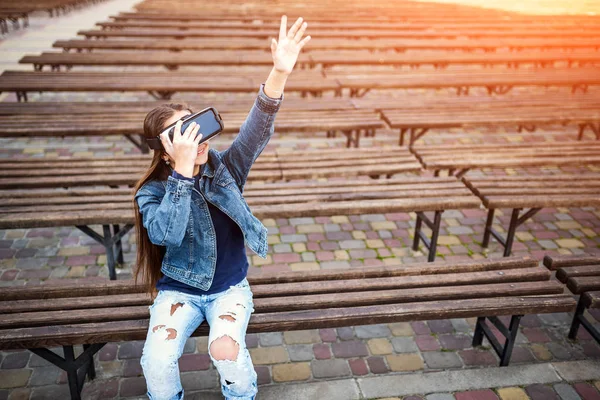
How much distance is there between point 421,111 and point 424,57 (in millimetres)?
2867

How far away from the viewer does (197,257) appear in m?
2.64

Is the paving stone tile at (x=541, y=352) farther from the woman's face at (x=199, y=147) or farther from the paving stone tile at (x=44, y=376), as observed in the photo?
the paving stone tile at (x=44, y=376)

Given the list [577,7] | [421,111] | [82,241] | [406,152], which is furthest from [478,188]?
[577,7]

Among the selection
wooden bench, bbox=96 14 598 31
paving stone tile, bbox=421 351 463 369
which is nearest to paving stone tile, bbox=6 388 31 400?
paving stone tile, bbox=421 351 463 369

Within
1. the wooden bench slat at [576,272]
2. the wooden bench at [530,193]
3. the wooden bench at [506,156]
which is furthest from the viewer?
the wooden bench at [506,156]

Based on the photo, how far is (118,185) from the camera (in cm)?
450

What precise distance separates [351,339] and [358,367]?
279mm

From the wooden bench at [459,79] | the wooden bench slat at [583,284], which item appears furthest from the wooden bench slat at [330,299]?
the wooden bench at [459,79]

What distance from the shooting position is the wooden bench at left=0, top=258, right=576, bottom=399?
2.82m

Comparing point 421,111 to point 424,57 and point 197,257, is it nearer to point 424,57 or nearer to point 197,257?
point 424,57

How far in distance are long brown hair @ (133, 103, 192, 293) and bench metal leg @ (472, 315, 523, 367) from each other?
2.19 meters

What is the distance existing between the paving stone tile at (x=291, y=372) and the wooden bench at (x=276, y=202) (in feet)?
3.87

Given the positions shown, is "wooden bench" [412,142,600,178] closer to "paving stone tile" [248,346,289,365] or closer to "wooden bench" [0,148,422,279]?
"wooden bench" [0,148,422,279]

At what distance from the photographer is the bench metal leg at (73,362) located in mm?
2848
